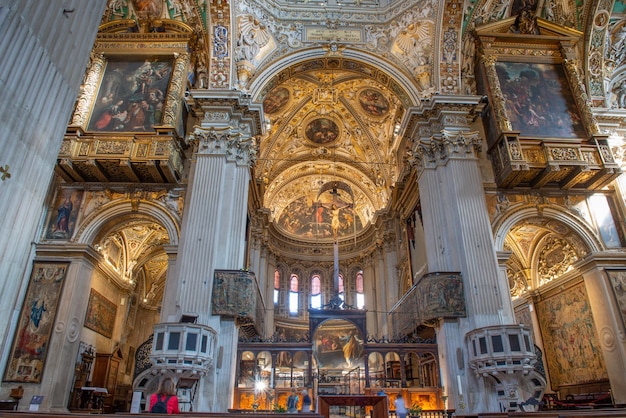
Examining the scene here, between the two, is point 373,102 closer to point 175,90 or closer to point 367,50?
point 367,50

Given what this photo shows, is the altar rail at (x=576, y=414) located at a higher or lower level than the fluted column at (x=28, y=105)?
lower

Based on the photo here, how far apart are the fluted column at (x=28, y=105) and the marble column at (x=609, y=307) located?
15553 millimetres

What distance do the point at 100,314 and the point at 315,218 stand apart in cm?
1717

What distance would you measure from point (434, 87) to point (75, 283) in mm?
14854

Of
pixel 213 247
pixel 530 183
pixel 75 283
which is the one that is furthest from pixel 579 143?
pixel 75 283

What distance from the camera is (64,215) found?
14.4 metres

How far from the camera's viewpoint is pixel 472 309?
41.7 ft

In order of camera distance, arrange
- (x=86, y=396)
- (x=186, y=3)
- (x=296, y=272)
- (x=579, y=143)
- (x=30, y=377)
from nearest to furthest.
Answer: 1. (x=30, y=377)
2. (x=86, y=396)
3. (x=579, y=143)
4. (x=186, y=3)
5. (x=296, y=272)

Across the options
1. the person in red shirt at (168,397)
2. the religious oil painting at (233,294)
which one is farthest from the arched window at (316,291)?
the person in red shirt at (168,397)

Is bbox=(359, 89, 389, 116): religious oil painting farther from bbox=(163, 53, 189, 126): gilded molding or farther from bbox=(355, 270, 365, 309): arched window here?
bbox=(355, 270, 365, 309): arched window

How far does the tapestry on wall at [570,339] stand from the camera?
48.1 feet

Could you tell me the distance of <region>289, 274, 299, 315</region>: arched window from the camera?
28777 mm

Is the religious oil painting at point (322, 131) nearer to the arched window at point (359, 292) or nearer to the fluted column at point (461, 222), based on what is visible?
the arched window at point (359, 292)

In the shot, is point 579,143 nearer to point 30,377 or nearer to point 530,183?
point 530,183
